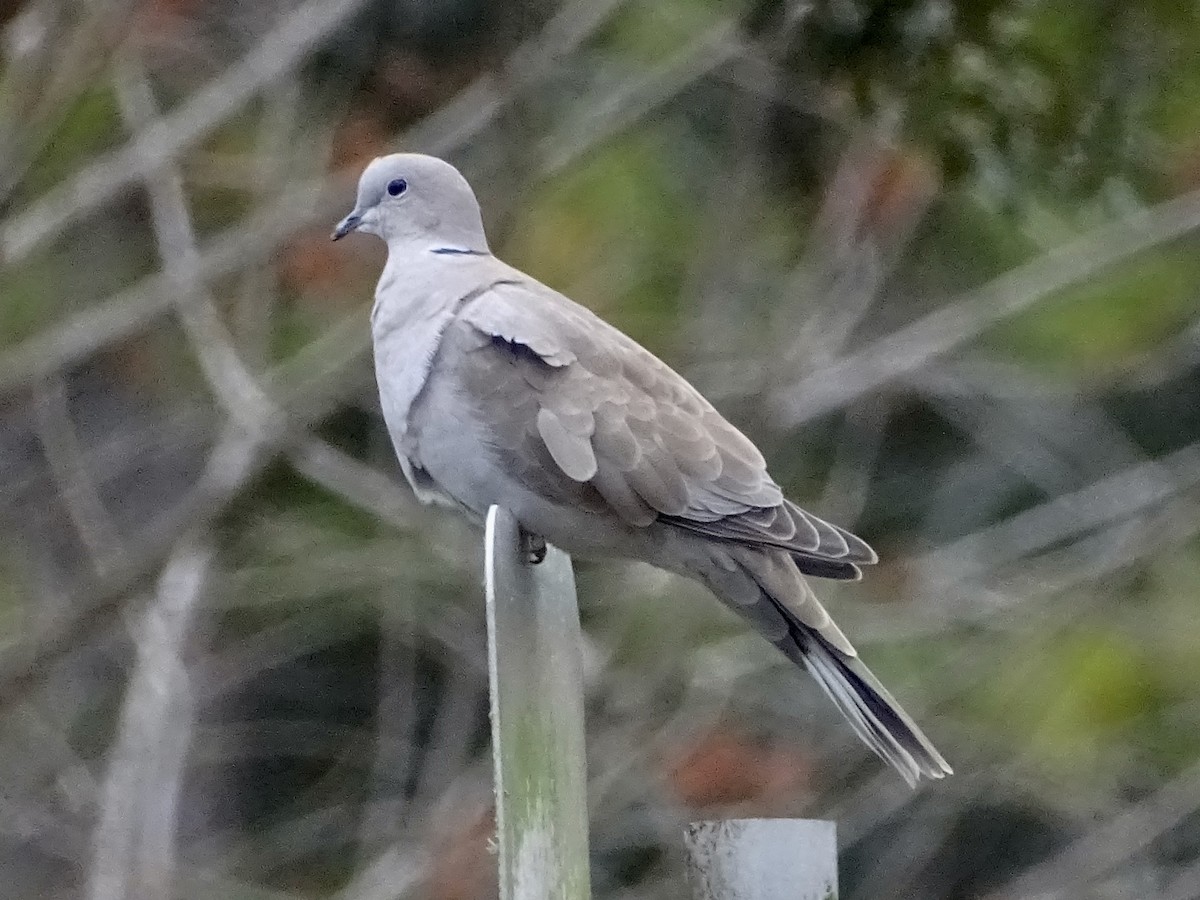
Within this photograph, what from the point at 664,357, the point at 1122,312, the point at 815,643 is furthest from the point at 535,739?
the point at 1122,312

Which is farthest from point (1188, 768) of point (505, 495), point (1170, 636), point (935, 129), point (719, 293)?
point (505, 495)

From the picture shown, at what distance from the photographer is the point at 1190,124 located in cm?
447

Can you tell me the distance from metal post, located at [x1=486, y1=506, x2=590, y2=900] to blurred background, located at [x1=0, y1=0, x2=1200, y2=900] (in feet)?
8.51

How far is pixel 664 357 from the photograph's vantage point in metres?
5.23

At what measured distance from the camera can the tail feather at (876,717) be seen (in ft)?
8.70

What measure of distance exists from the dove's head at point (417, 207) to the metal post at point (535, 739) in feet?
5.08

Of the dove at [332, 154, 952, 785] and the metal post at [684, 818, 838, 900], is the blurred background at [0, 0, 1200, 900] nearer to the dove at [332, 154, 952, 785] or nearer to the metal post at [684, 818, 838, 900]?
the dove at [332, 154, 952, 785]

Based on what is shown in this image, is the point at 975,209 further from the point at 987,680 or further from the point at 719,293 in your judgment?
the point at 987,680

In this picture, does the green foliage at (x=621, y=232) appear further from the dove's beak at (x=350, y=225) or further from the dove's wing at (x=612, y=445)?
the dove's wing at (x=612, y=445)

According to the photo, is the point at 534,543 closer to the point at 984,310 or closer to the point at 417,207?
the point at 417,207

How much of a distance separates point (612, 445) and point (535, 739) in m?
1.06

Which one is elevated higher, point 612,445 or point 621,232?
point 621,232

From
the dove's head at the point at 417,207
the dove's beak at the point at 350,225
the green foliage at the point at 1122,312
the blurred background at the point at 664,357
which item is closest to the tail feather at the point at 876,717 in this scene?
the dove's head at the point at 417,207

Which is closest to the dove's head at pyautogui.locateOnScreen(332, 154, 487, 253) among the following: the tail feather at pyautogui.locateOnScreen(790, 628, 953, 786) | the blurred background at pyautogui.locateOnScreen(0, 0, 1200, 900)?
the blurred background at pyautogui.locateOnScreen(0, 0, 1200, 900)
